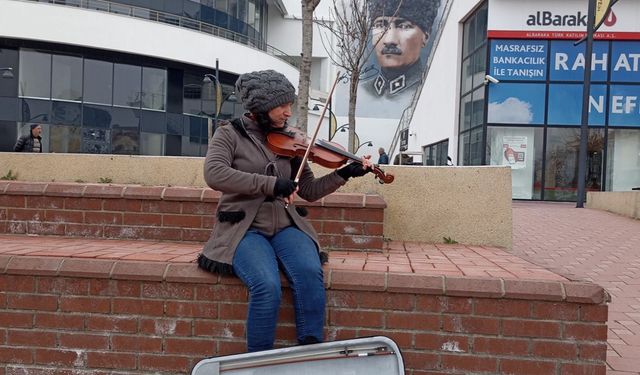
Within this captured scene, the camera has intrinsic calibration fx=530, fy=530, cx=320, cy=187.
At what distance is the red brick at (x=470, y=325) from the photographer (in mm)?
2438

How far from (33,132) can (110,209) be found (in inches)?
272

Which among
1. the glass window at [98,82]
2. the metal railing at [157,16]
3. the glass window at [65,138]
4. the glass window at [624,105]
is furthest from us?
the glass window at [98,82]

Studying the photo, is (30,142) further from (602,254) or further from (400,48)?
(400,48)

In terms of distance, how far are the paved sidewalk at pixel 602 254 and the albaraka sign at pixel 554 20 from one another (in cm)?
823

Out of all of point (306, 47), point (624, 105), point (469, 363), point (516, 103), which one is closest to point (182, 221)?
point (469, 363)

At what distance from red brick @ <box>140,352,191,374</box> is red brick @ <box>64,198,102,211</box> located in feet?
4.87

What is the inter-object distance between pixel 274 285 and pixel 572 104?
17.7 meters

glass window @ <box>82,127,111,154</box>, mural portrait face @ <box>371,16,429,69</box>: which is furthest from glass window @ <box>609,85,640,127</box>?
mural portrait face @ <box>371,16,429,69</box>

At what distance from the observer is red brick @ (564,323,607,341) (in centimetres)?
237

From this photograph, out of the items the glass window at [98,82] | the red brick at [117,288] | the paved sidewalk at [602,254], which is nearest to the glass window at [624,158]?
the paved sidewalk at [602,254]

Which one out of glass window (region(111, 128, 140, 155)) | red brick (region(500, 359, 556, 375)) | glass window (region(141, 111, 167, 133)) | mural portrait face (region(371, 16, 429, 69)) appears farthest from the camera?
mural portrait face (region(371, 16, 429, 69))

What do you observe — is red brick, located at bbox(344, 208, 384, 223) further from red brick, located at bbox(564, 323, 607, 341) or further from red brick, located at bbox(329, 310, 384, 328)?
red brick, located at bbox(564, 323, 607, 341)

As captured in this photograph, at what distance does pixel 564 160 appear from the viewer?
1767cm

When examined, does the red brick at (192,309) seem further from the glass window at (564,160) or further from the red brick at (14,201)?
the glass window at (564,160)
